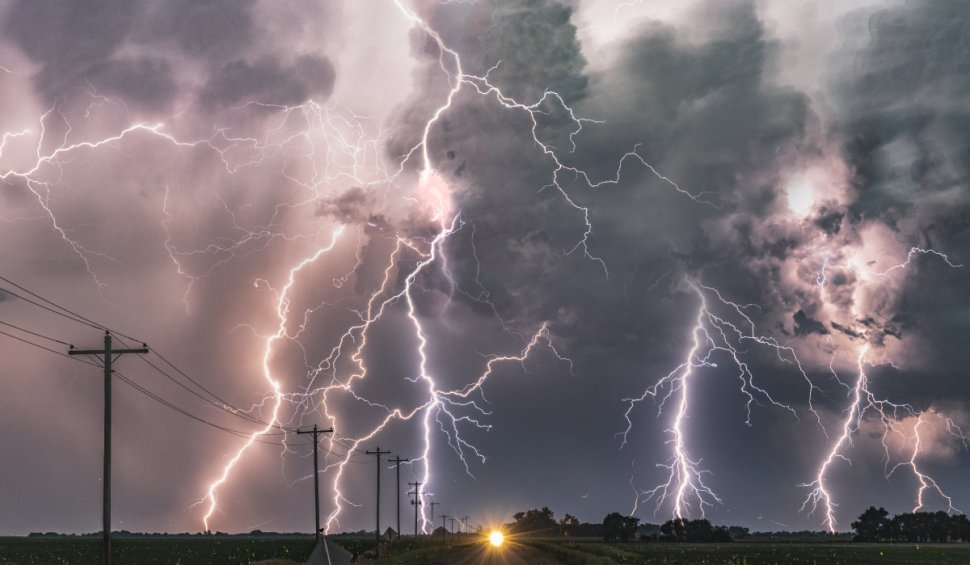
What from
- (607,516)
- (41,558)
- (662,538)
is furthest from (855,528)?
(41,558)

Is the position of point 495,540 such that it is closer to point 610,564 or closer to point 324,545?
point 610,564

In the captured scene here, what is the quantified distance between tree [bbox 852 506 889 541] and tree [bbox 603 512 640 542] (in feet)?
91.5

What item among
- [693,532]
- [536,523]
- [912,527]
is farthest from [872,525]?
[536,523]

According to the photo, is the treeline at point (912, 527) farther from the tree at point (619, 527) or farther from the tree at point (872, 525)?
the tree at point (619, 527)

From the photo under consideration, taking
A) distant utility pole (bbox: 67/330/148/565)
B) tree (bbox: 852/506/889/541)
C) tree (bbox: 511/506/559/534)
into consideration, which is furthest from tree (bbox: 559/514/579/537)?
distant utility pole (bbox: 67/330/148/565)

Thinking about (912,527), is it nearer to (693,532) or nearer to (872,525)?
(872,525)

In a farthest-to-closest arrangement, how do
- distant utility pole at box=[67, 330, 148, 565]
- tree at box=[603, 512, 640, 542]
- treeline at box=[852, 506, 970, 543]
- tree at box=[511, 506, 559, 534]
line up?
tree at box=[511, 506, 559, 534]
tree at box=[603, 512, 640, 542]
treeline at box=[852, 506, 970, 543]
distant utility pole at box=[67, 330, 148, 565]

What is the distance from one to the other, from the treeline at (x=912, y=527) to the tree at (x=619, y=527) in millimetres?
28033

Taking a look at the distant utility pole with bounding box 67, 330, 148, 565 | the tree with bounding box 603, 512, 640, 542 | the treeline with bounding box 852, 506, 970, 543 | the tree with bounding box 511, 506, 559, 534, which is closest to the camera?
the distant utility pole with bounding box 67, 330, 148, 565

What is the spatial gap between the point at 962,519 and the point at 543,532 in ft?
226

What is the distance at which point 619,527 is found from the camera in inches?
4811

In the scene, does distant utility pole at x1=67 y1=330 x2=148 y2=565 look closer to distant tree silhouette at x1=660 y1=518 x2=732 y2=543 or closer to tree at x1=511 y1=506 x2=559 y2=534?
distant tree silhouette at x1=660 y1=518 x2=732 y2=543

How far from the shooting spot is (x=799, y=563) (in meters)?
52.9

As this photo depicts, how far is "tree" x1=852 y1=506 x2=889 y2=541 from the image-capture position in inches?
4472
